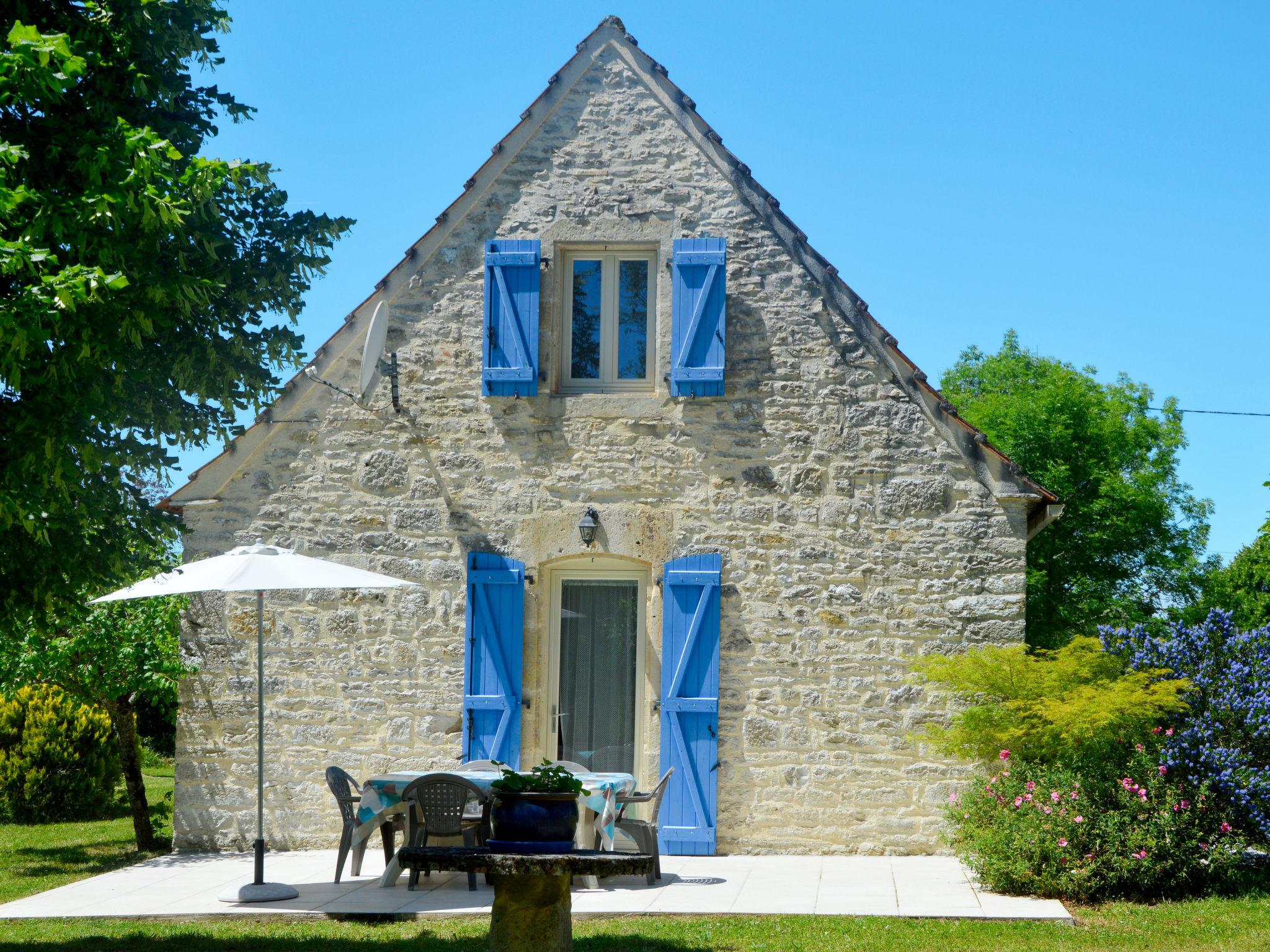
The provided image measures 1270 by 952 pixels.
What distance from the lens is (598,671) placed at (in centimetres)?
989

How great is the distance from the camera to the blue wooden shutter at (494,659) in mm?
9578

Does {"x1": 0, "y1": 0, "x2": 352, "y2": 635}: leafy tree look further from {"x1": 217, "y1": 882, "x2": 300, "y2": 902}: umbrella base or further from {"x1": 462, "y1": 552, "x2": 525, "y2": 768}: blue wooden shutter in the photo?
{"x1": 462, "y1": 552, "x2": 525, "y2": 768}: blue wooden shutter

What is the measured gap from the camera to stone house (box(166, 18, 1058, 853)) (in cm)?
957

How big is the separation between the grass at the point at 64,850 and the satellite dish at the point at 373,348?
4.07 meters

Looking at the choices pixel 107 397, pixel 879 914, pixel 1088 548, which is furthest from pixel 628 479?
pixel 1088 548

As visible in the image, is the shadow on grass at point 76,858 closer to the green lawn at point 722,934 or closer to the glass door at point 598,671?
the green lawn at point 722,934

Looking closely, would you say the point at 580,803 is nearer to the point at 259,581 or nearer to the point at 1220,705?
the point at 259,581

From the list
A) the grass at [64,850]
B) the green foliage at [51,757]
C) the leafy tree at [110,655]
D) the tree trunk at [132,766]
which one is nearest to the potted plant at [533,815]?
the grass at [64,850]

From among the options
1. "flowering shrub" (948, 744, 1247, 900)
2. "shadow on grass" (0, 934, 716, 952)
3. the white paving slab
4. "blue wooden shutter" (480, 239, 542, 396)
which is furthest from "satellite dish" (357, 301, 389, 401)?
"flowering shrub" (948, 744, 1247, 900)

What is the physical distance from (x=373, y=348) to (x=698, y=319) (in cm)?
243

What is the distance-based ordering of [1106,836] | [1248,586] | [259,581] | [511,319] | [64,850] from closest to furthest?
[259,581]
[1106,836]
[511,319]
[64,850]
[1248,586]

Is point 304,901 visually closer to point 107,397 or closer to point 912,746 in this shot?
point 107,397

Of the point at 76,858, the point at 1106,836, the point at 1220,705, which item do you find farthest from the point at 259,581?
the point at 1220,705

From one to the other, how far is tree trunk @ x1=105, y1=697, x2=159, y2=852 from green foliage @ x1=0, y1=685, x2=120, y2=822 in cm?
283
